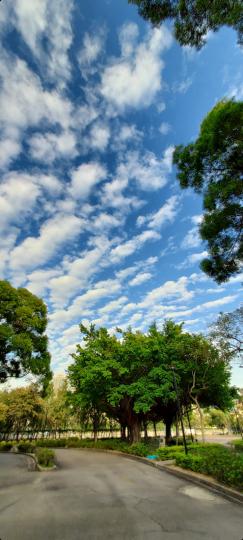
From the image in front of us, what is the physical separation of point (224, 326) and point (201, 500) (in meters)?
9.41

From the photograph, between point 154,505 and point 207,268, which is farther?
point 207,268

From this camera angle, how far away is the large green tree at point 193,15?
5846 mm

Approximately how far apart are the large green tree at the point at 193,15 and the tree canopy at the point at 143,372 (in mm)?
19444

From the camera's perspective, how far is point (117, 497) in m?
8.95

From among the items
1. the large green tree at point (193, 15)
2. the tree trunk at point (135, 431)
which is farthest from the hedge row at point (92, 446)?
the large green tree at point (193, 15)

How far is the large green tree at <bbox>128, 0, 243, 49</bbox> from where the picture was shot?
585 centimetres

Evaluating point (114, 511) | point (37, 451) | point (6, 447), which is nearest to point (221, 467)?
point (114, 511)

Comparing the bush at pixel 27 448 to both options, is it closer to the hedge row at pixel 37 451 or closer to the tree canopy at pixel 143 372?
the hedge row at pixel 37 451

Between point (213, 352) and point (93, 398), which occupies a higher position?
point (213, 352)

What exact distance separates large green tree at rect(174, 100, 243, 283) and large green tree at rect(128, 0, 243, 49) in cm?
272

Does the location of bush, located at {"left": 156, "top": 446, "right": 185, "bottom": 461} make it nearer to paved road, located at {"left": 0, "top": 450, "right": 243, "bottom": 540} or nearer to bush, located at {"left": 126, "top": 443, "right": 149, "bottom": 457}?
bush, located at {"left": 126, "top": 443, "right": 149, "bottom": 457}

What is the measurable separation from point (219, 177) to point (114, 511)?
1045cm

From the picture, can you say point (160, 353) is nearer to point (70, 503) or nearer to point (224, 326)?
point (224, 326)

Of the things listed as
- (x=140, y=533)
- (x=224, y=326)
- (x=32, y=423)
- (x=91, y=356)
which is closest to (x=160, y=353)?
(x=91, y=356)
